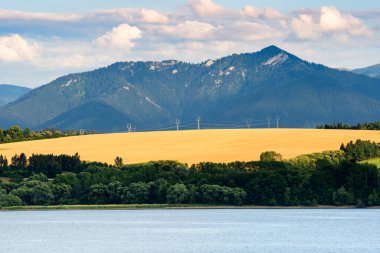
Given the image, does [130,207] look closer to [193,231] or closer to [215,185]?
[215,185]

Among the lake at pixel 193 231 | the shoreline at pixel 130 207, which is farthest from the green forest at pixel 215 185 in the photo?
the lake at pixel 193 231

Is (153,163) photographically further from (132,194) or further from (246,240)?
(246,240)

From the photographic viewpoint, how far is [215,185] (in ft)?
492

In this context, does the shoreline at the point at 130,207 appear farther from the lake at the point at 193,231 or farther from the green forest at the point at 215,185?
the green forest at the point at 215,185

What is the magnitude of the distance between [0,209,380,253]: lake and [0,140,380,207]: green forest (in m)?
2.02

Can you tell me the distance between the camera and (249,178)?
5999 inches

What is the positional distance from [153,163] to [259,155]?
2445 cm

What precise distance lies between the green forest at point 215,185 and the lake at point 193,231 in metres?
2.02

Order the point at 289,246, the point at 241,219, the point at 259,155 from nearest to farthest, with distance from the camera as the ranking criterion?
the point at 289,246, the point at 241,219, the point at 259,155

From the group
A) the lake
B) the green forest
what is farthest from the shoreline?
the green forest

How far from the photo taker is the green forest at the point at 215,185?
481 ft

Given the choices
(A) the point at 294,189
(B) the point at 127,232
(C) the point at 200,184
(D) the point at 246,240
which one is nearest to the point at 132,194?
(C) the point at 200,184

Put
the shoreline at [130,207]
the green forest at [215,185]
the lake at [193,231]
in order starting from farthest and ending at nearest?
the shoreline at [130,207] → the green forest at [215,185] → the lake at [193,231]

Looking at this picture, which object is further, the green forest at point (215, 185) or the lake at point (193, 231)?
the green forest at point (215, 185)
